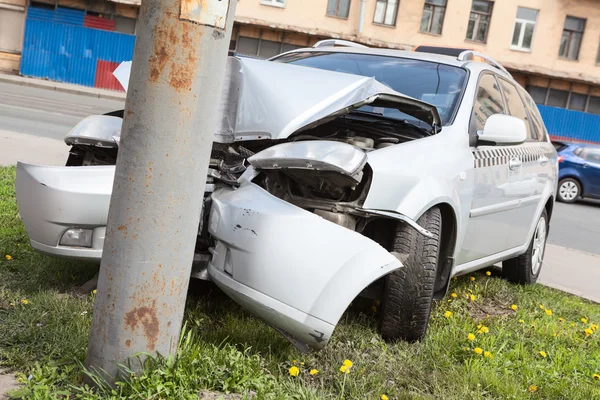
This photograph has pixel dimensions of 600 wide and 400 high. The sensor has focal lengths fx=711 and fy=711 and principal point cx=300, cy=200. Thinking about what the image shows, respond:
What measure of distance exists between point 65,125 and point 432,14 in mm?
18985

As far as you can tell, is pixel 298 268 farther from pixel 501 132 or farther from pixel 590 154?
pixel 590 154

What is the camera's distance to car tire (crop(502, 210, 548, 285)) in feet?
18.7

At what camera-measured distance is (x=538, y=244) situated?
600cm

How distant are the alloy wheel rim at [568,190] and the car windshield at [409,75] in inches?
479

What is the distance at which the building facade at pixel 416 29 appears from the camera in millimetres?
27688

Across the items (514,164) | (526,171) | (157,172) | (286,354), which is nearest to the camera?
(157,172)

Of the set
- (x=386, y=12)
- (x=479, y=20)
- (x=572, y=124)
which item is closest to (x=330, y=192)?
(x=386, y=12)

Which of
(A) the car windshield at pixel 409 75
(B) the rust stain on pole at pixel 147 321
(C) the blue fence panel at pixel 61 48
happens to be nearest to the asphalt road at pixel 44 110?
(C) the blue fence panel at pixel 61 48

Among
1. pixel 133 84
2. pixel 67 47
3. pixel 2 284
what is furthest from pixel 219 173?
pixel 67 47

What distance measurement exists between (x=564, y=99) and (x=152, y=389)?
3010 cm

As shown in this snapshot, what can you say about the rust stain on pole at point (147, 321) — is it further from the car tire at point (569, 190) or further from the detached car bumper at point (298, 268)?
the car tire at point (569, 190)

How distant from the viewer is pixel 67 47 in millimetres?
27422

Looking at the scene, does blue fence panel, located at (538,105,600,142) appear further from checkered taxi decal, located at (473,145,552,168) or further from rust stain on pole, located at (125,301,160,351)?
rust stain on pole, located at (125,301,160,351)

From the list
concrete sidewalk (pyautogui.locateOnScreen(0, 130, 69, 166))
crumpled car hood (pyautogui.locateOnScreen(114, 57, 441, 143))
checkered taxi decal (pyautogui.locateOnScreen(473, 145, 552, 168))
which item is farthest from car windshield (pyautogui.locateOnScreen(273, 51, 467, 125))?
concrete sidewalk (pyautogui.locateOnScreen(0, 130, 69, 166))
